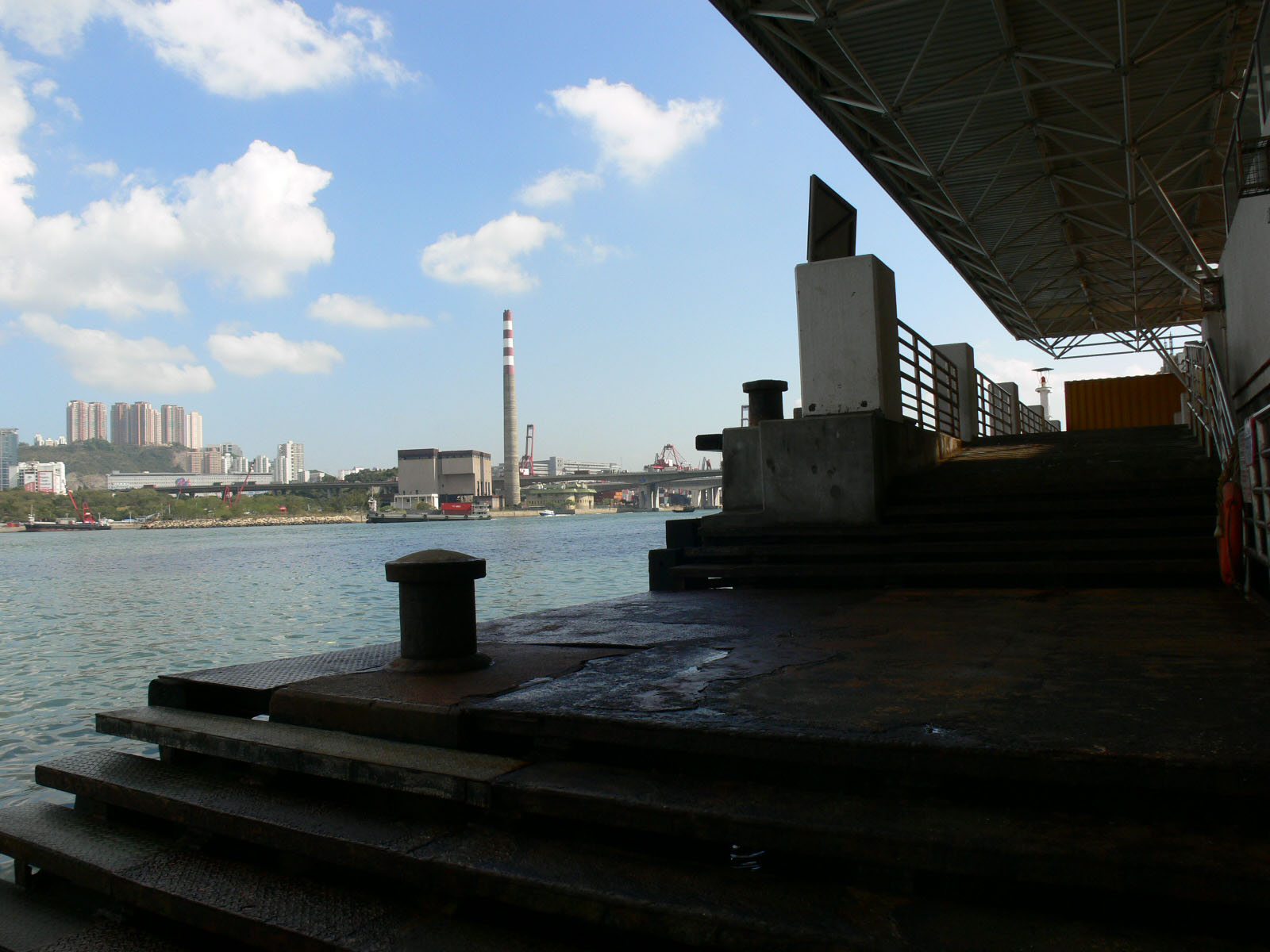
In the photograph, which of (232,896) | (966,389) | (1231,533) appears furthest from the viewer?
(966,389)

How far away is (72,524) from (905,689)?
128m

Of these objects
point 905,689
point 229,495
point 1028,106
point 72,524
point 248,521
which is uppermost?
point 1028,106

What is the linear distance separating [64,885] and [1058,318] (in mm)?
31834

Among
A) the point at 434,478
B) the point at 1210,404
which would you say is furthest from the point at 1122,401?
the point at 434,478

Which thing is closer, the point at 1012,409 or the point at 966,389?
the point at 966,389

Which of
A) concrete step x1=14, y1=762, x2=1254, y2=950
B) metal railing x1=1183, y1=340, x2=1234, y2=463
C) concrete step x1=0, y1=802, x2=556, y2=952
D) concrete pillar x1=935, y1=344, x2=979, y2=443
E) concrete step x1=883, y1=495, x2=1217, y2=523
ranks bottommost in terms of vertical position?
concrete step x1=0, y1=802, x2=556, y2=952

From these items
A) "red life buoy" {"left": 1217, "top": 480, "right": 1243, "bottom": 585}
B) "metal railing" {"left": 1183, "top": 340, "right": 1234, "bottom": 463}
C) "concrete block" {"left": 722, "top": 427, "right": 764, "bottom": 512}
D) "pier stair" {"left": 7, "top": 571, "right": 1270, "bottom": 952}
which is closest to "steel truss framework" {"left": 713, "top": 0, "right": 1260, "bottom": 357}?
"metal railing" {"left": 1183, "top": 340, "right": 1234, "bottom": 463}

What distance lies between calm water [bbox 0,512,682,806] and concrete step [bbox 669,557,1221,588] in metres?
5.46

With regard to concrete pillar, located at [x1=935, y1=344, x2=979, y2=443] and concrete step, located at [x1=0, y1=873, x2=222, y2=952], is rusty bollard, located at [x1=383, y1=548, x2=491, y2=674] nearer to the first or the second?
concrete step, located at [x1=0, y1=873, x2=222, y2=952]

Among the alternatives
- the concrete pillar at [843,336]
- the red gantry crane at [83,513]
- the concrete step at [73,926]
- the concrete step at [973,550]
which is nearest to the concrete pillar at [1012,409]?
the concrete pillar at [843,336]

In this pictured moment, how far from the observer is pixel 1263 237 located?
19.4ft

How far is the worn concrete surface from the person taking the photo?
88.3 inches

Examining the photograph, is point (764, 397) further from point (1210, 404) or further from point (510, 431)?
point (510, 431)

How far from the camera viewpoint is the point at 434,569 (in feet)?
12.2
